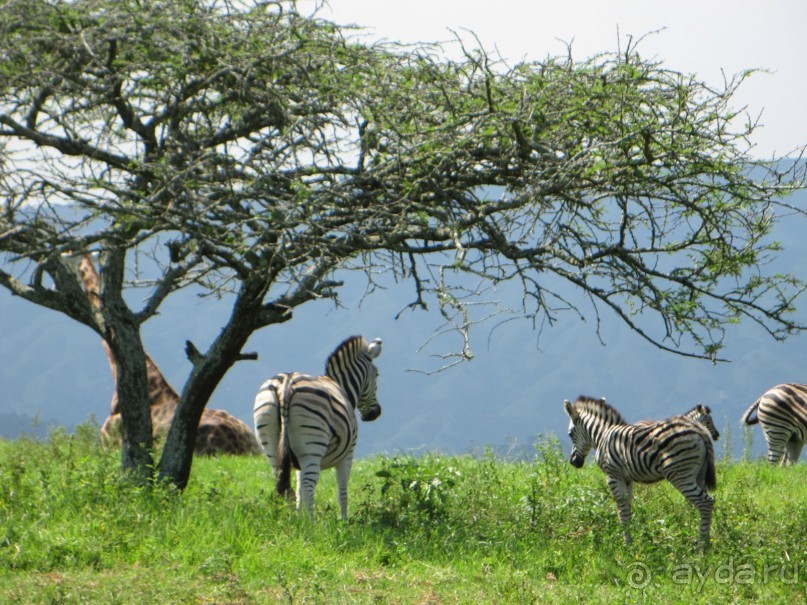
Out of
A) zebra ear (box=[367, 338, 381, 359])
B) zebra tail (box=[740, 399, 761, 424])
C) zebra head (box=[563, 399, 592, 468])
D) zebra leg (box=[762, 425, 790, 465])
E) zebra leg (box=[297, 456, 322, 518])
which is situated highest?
zebra tail (box=[740, 399, 761, 424])

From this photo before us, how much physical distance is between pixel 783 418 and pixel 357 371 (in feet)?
26.8

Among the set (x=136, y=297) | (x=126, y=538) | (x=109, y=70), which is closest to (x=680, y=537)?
(x=126, y=538)

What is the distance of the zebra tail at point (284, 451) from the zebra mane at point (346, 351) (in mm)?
1294

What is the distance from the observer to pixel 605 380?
176m

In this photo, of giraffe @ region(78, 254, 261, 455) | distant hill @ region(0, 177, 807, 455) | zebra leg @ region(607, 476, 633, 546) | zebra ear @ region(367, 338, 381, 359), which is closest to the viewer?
zebra leg @ region(607, 476, 633, 546)

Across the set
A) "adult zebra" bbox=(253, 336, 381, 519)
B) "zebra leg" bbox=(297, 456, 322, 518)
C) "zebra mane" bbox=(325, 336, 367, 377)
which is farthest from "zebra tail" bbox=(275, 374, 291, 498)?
"zebra mane" bbox=(325, 336, 367, 377)

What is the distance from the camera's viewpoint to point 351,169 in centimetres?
959

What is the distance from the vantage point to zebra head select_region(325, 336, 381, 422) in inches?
438

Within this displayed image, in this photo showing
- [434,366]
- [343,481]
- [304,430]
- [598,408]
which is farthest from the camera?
[434,366]

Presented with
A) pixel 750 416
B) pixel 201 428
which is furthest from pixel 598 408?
pixel 201 428

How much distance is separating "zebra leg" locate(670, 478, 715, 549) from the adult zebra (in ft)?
11.3

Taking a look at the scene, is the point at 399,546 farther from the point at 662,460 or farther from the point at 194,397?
the point at 194,397

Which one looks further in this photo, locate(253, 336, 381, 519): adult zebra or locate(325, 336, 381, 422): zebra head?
locate(325, 336, 381, 422): zebra head

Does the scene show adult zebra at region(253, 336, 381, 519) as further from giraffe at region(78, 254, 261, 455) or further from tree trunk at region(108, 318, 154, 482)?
giraffe at region(78, 254, 261, 455)
